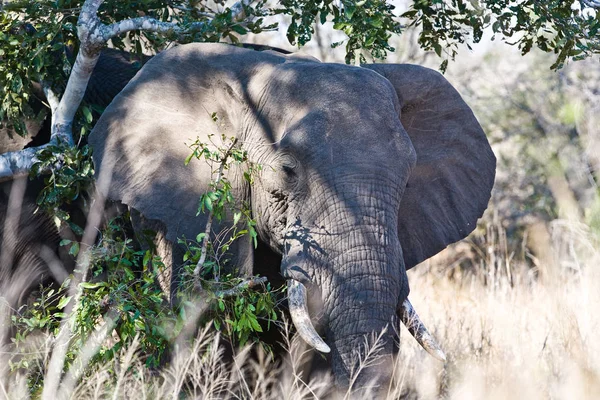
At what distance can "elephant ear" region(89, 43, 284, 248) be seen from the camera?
508 centimetres

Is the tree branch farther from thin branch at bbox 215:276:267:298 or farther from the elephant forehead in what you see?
thin branch at bbox 215:276:267:298

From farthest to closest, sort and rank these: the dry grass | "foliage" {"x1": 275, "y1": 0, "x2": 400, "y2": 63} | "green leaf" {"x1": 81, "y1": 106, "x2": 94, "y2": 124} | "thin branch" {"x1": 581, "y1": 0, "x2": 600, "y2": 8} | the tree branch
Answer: "thin branch" {"x1": 581, "y1": 0, "x2": 600, "y2": 8}
"green leaf" {"x1": 81, "y1": 106, "x2": 94, "y2": 124}
"foliage" {"x1": 275, "y1": 0, "x2": 400, "y2": 63}
the tree branch
the dry grass

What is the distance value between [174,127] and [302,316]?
4.70 ft

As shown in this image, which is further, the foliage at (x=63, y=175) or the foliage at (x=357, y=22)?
the foliage at (x=357, y=22)

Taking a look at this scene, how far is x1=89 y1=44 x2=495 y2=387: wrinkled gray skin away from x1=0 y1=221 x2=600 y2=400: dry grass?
0.41 meters

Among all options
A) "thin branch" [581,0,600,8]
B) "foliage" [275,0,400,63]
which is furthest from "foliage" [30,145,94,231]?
"thin branch" [581,0,600,8]

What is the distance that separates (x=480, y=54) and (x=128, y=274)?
1052cm

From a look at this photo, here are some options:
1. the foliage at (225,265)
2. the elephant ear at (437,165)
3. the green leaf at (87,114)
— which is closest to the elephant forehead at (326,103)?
the foliage at (225,265)

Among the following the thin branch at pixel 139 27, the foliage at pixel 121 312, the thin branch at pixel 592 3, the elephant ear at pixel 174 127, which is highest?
the thin branch at pixel 592 3

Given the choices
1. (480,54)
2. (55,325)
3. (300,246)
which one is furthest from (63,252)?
(480,54)

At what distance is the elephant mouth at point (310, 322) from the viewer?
4.32 meters

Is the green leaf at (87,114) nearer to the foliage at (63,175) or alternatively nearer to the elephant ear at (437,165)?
the foliage at (63,175)

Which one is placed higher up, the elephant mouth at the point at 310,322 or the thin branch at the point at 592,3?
the thin branch at the point at 592,3

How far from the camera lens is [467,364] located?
220 inches
